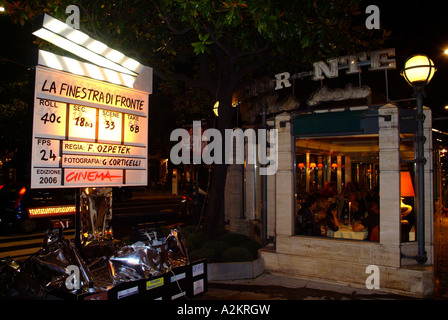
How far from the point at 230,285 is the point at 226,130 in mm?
4039

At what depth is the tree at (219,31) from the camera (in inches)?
299

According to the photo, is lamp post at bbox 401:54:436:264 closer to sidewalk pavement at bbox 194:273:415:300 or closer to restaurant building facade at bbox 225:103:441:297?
restaurant building facade at bbox 225:103:441:297

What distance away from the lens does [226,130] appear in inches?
364

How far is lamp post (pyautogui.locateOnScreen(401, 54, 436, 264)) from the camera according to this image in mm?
6625

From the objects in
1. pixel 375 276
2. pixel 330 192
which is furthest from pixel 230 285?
pixel 330 192

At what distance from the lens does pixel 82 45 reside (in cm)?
502

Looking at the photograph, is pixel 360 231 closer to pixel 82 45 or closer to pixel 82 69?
pixel 82 69

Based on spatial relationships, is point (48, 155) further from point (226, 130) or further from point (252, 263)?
point (226, 130)

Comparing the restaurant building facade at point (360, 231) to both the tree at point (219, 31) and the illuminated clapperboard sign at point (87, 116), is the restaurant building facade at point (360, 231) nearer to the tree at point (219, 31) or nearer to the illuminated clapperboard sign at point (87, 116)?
the tree at point (219, 31)

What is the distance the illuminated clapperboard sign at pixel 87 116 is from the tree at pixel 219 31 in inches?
78.8

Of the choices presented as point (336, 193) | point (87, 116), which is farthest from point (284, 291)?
point (336, 193)

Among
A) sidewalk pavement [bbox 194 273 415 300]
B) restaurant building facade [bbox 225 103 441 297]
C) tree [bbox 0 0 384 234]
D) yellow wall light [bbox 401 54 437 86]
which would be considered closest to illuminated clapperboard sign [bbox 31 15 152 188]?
tree [bbox 0 0 384 234]

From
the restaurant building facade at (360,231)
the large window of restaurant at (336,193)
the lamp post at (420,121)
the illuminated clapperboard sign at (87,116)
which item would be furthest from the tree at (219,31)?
the large window of restaurant at (336,193)

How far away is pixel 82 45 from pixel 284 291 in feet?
18.3
